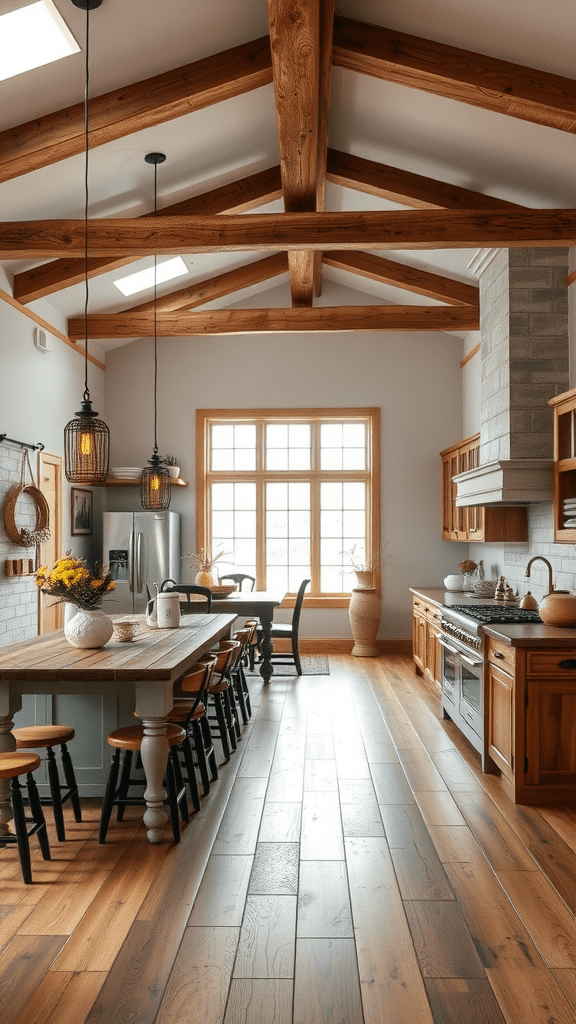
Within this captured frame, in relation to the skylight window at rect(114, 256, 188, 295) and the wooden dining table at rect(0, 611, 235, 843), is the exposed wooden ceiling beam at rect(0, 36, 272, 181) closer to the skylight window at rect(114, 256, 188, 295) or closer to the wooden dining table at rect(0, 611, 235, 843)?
the skylight window at rect(114, 256, 188, 295)

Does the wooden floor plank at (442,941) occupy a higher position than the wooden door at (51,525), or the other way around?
the wooden door at (51,525)

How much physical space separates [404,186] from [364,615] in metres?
4.58

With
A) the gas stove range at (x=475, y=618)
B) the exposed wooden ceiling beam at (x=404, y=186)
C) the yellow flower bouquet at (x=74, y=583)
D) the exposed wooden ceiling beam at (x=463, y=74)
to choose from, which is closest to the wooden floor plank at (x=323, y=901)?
the yellow flower bouquet at (x=74, y=583)

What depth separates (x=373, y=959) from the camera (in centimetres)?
256

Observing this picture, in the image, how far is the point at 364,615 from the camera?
8938 mm

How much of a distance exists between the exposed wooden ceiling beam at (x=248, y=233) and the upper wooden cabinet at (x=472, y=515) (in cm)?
218

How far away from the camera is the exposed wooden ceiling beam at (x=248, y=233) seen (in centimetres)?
543

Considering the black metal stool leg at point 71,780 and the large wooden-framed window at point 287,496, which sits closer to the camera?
the black metal stool leg at point 71,780

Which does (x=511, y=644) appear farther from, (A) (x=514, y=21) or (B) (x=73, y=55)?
(B) (x=73, y=55)

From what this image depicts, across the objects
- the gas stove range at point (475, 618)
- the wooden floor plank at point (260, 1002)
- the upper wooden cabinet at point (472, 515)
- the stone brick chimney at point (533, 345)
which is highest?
the stone brick chimney at point (533, 345)

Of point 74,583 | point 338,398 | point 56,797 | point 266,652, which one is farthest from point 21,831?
point 338,398

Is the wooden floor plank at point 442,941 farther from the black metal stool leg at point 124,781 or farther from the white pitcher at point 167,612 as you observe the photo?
the white pitcher at point 167,612

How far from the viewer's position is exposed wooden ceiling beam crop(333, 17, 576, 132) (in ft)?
14.5

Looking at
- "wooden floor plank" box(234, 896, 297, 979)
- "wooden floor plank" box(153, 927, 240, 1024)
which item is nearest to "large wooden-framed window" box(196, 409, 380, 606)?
"wooden floor plank" box(234, 896, 297, 979)
